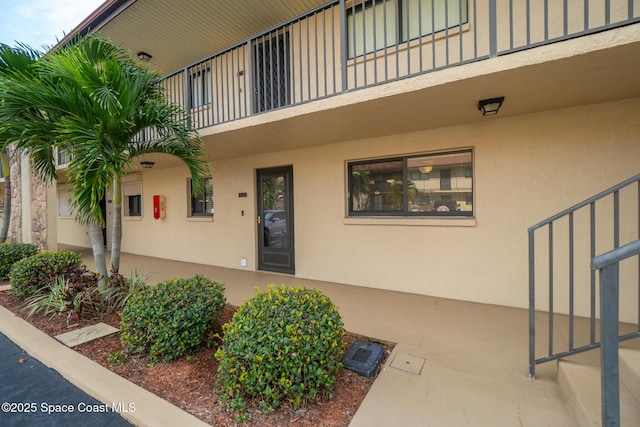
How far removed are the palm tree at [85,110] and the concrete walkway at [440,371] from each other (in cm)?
188

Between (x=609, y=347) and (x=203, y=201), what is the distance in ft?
25.1

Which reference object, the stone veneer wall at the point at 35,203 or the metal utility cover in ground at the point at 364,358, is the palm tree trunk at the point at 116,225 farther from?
the stone veneer wall at the point at 35,203

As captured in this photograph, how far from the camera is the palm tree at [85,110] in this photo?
3.14m

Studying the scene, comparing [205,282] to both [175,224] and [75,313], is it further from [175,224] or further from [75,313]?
Result: [175,224]

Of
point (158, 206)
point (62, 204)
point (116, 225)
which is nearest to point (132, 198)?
point (158, 206)

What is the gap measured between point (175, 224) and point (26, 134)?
4.39 meters

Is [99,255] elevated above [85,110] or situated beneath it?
situated beneath

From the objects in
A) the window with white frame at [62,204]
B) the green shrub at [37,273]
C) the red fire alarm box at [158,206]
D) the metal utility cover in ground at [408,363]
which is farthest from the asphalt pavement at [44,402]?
the window with white frame at [62,204]

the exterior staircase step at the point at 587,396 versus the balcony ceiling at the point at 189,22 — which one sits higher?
the balcony ceiling at the point at 189,22

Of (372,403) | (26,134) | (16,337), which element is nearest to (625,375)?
(372,403)

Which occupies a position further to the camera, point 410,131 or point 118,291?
point 410,131

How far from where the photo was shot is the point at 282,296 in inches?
92.5

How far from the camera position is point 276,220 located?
6.15m

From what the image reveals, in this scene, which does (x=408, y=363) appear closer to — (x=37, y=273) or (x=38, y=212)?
(x=37, y=273)
